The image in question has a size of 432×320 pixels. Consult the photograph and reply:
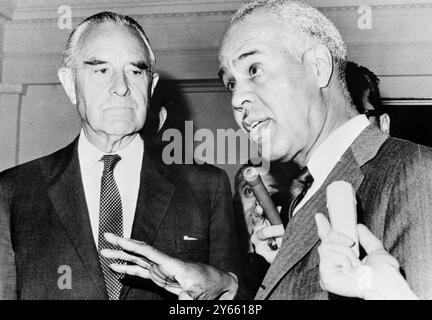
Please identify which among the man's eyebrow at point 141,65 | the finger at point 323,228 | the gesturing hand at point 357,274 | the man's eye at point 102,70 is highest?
the man's eyebrow at point 141,65

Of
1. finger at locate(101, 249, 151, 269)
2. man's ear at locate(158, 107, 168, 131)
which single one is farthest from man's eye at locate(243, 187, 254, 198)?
finger at locate(101, 249, 151, 269)

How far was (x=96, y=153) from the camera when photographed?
34.9 inches

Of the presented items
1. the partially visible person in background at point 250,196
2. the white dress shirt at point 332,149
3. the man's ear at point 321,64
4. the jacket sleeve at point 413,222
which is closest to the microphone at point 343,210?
the jacket sleeve at point 413,222

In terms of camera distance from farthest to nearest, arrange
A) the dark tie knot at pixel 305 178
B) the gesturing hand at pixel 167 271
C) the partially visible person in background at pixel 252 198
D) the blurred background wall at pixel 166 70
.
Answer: the blurred background wall at pixel 166 70 → the partially visible person in background at pixel 252 198 → the dark tie knot at pixel 305 178 → the gesturing hand at pixel 167 271

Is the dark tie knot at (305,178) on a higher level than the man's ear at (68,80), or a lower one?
lower

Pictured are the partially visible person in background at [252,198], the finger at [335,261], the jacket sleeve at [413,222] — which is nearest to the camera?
the finger at [335,261]

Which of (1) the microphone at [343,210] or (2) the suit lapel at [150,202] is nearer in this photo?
(1) the microphone at [343,210]

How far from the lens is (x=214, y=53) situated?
4.68ft

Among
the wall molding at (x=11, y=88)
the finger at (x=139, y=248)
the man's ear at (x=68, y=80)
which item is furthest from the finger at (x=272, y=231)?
the wall molding at (x=11, y=88)

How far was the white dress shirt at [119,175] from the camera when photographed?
2.74 ft

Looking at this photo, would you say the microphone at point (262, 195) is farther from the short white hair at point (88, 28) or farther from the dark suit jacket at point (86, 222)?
the short white hair at point (88, 28)

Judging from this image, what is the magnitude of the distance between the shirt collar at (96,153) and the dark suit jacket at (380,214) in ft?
1.20
